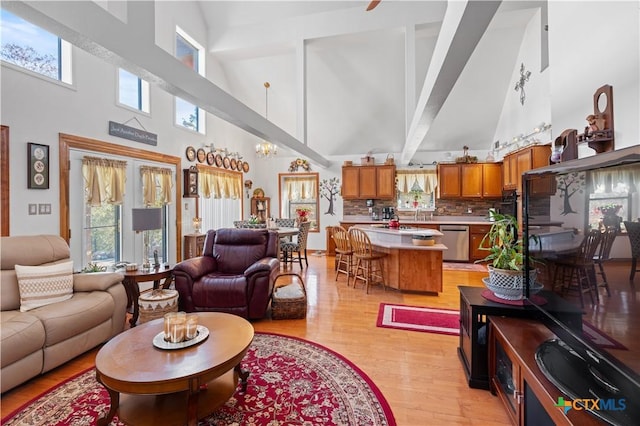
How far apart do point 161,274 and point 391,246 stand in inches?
119

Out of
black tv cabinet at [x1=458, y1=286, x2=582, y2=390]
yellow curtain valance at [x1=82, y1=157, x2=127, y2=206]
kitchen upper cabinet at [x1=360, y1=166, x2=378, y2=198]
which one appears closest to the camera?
black tv cabinet at [x1=458, y1=286, x2=582, y2=390]

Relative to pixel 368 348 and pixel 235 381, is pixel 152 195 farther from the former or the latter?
pixel 368 348

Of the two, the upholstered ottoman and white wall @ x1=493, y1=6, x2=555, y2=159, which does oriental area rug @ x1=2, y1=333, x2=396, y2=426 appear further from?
→ white wall @ x1=493, y1=6, x2=555, y2=159

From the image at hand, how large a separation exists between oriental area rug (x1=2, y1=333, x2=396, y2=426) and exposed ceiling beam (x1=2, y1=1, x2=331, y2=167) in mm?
2249

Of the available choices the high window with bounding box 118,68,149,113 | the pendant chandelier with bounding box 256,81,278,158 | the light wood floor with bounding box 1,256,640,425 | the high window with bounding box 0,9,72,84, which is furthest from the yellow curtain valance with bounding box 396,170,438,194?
the high window with bounding box 0,9,72,84

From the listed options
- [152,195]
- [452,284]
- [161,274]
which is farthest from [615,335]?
[152,195]

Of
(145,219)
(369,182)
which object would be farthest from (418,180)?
(145,219)

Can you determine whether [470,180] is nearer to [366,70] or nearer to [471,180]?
[471,180]

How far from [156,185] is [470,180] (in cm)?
634

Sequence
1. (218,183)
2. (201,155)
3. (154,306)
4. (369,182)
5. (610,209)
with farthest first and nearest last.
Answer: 1. (369,182)
2. (218,183)
3. (201,155)
4. (154,306)
5. (610,209)

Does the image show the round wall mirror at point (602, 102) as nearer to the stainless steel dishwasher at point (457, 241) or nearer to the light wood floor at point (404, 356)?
the light wood floor at point (404, 356)

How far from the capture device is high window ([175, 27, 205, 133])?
17.4 feet

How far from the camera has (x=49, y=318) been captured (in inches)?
86.7

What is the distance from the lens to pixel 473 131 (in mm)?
6684
